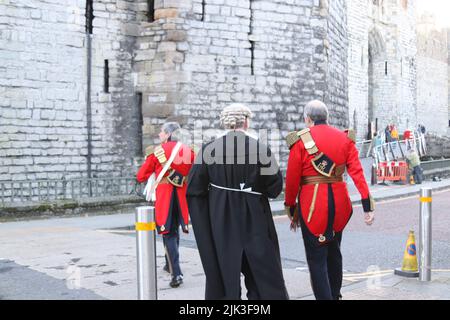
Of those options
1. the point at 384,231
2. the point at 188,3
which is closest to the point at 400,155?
the point at 188,3

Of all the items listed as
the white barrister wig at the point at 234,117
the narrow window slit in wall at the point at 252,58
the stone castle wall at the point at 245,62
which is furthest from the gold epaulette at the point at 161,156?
the narrow window slit in wall at the point at 252,58

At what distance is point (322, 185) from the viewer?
16.1 ft

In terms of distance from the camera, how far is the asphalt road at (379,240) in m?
7.49

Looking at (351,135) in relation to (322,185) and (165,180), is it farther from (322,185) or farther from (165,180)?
(165,180)

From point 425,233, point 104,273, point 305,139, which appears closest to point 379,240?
point 425,233

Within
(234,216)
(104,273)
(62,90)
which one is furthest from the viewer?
(62,90)

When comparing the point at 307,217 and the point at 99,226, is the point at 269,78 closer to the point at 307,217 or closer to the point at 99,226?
the point at 99,226

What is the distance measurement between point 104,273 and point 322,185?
3028 millimetres

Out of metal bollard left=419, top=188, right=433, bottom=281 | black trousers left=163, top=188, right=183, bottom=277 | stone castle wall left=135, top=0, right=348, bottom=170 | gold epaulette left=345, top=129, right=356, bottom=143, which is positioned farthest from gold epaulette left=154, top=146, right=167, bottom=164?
stone castle wall left=135, top=0, right=348, bottom=170

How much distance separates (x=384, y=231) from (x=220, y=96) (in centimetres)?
648

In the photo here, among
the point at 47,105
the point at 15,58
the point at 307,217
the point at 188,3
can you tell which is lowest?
the point at 307,217

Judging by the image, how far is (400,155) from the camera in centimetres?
2383

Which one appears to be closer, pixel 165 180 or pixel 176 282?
pixel 176 282

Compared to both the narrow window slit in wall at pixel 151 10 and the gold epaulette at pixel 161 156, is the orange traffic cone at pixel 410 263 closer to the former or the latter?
the gold epaulette at pixel 161 156
